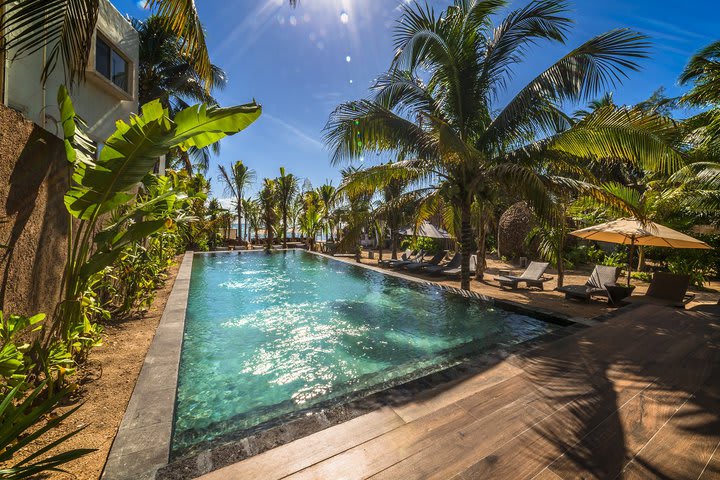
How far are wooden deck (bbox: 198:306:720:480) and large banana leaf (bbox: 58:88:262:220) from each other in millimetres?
2676

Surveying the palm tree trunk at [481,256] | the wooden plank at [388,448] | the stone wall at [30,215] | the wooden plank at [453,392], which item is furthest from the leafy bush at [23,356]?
the palm tree trunk at [481,256]

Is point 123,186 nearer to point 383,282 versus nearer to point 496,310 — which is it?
point 496,310

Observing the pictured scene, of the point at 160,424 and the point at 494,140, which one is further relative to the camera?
the point at 494,140

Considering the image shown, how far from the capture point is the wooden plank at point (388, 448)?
204 centimetres

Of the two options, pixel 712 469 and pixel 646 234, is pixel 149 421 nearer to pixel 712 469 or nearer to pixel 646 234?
pixel 712 469

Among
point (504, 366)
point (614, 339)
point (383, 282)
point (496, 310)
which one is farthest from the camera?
point (383, 282)

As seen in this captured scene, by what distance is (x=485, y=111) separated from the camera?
845 centimetres

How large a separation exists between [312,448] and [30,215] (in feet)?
12.4

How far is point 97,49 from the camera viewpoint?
29.6ft

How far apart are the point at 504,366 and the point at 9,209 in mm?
5613

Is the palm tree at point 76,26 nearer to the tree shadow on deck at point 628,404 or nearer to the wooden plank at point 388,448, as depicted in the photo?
the wooden plank at point 388,448

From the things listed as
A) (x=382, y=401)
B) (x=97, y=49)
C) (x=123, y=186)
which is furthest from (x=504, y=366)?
(x=97, y=49)

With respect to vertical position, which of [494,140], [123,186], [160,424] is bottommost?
[160,424]

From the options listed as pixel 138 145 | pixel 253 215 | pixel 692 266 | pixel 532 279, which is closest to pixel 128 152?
pixel 138 145
